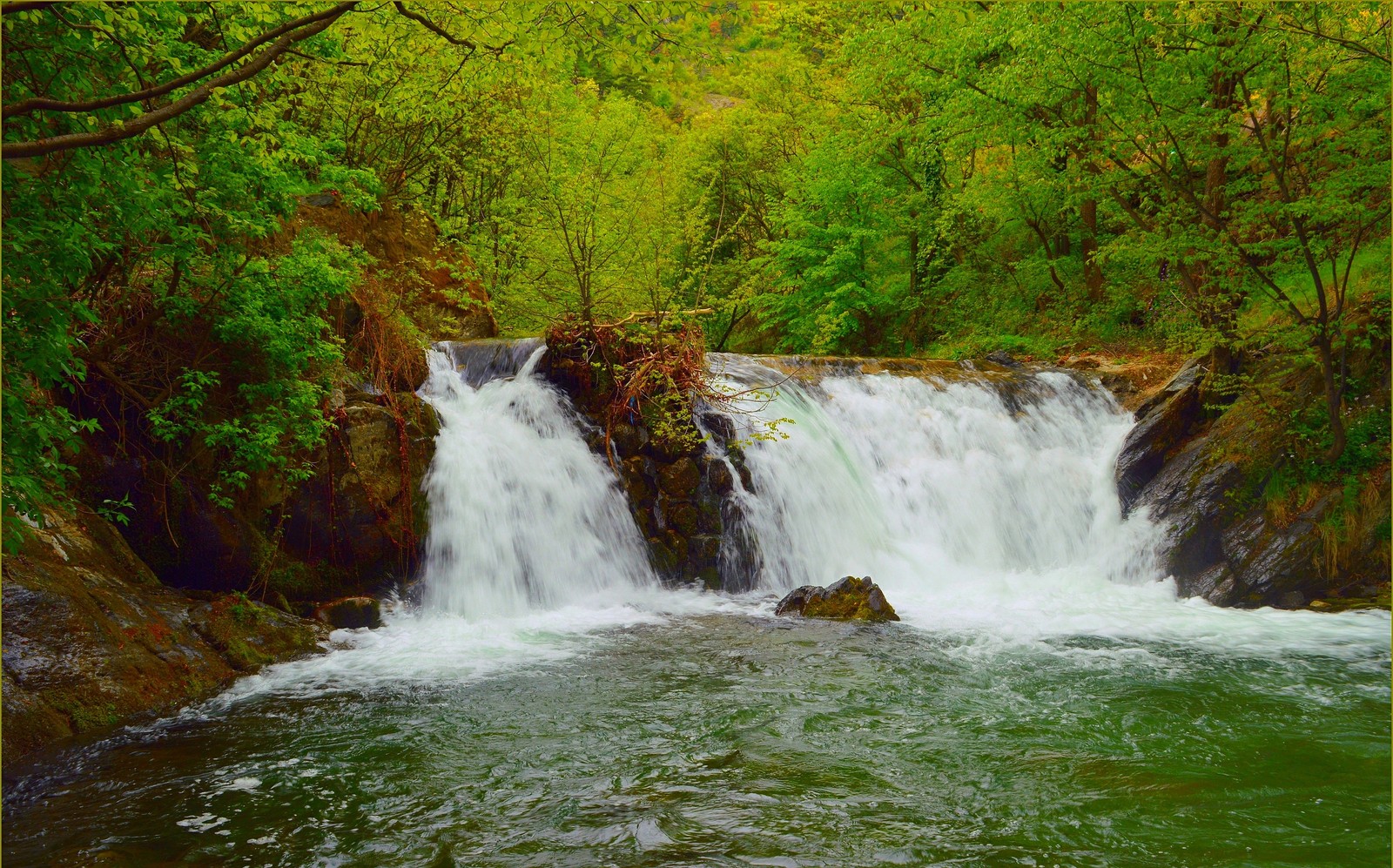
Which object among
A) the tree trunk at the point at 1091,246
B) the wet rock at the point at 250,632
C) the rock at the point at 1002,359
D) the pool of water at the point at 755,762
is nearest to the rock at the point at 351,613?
the wet rock at the point at 250,632

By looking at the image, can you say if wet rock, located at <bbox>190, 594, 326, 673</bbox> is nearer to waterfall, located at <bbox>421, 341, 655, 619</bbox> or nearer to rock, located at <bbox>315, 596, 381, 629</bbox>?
rock, located at <bbox>315, 596, 381, 629</bbox>

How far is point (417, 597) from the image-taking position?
345 inches

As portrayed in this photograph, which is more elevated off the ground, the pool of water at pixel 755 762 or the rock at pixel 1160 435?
the rock at pixel 1160 435

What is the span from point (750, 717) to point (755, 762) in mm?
774

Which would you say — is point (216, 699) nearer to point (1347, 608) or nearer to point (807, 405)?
point (807, 405)

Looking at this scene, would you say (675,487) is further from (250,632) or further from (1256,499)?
(1256,499)

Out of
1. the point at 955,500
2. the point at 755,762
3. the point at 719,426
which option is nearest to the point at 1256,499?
the point at 955,500

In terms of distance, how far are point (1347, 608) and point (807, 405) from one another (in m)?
7.00

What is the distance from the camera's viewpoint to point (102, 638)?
5812mm

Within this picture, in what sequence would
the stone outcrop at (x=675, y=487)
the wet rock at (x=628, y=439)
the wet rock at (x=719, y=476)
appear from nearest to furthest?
the stone outcrop at (x=675, y=487) < the wet rock at (x=719, y=476) < the wet rock at (x=628, y=439)

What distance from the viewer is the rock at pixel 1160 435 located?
38.2 ft

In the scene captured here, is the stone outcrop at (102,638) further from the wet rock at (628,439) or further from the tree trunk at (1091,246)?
the tree trunk at (1091,246)

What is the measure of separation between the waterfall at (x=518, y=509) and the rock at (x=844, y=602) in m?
2.05

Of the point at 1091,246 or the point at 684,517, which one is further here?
the point at 1091,246
